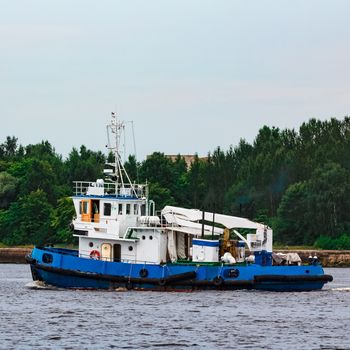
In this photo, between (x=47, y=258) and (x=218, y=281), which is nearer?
(x=218, y=281)

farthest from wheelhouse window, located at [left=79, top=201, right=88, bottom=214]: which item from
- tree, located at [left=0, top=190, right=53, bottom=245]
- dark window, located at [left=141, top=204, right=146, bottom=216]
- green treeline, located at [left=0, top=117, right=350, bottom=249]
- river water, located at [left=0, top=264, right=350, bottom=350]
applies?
tree, located at [left=0, top=190, right=53, bottom=245]

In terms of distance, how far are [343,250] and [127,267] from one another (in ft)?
158

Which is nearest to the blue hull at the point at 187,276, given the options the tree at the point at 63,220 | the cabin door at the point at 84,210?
the cabin door at the point at 84,210

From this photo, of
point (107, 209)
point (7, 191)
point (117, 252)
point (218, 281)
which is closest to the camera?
point (218, 281)

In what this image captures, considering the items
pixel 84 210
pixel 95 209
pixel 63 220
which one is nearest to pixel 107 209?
pixel 95 209

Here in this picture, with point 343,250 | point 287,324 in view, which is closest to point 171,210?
point 287,324

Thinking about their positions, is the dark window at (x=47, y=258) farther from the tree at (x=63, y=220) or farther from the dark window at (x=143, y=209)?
the tree at (x=63, y=220)

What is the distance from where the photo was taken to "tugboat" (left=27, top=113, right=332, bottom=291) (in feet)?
180

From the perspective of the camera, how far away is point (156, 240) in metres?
55.9

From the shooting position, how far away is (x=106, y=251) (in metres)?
56.6

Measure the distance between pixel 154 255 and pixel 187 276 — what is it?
216 centimetres

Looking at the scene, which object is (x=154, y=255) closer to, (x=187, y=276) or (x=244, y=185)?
(x=187, y=276)

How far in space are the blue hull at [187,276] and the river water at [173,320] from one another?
1.37 ft

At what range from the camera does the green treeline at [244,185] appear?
105375mm
